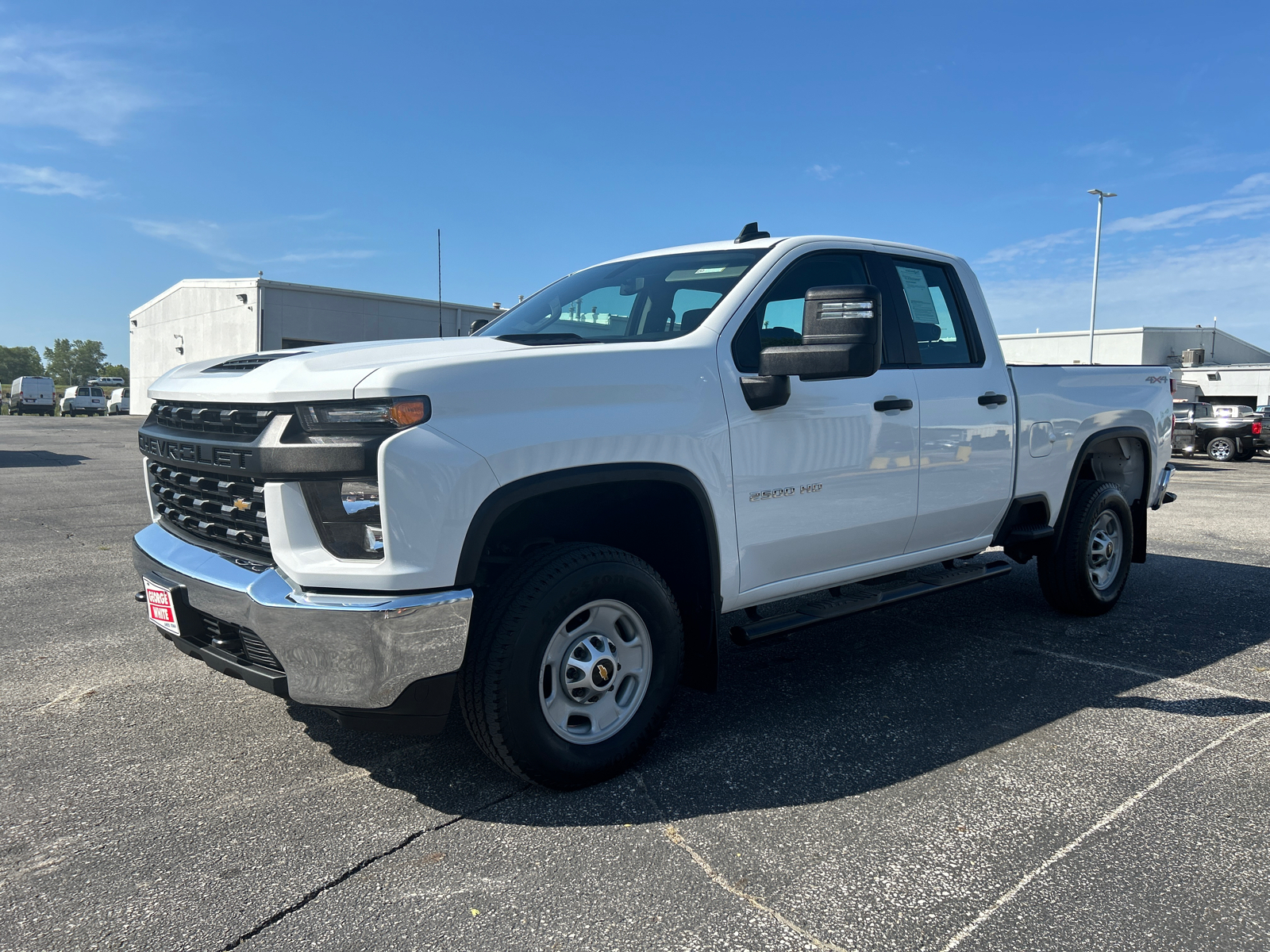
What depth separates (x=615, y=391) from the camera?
3.14 m

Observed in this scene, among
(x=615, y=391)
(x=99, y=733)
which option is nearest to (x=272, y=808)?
(x=99, y=733)

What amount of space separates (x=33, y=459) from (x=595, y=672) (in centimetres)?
1799

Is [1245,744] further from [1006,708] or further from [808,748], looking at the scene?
[808,748]

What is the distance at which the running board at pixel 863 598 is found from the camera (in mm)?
3660

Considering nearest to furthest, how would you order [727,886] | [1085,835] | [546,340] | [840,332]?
[727,886], [1085,835], [840,332], [546,340]

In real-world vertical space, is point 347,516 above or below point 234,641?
above

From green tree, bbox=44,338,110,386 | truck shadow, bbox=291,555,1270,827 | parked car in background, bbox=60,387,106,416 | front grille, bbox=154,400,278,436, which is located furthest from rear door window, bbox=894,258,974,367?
green tree, bbox=44,338,110,386

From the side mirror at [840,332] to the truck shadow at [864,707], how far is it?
1479 millimetres

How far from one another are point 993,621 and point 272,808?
14.0 feet

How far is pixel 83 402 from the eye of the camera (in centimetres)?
4962

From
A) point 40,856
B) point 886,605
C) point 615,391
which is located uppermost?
point 615,391

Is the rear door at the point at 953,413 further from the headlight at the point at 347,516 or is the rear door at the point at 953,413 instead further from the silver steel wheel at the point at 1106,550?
the headlight at the point at 347,516

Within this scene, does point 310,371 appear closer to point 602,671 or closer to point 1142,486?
point 602,671

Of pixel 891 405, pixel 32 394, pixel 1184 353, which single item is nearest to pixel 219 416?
pixel 891 405
